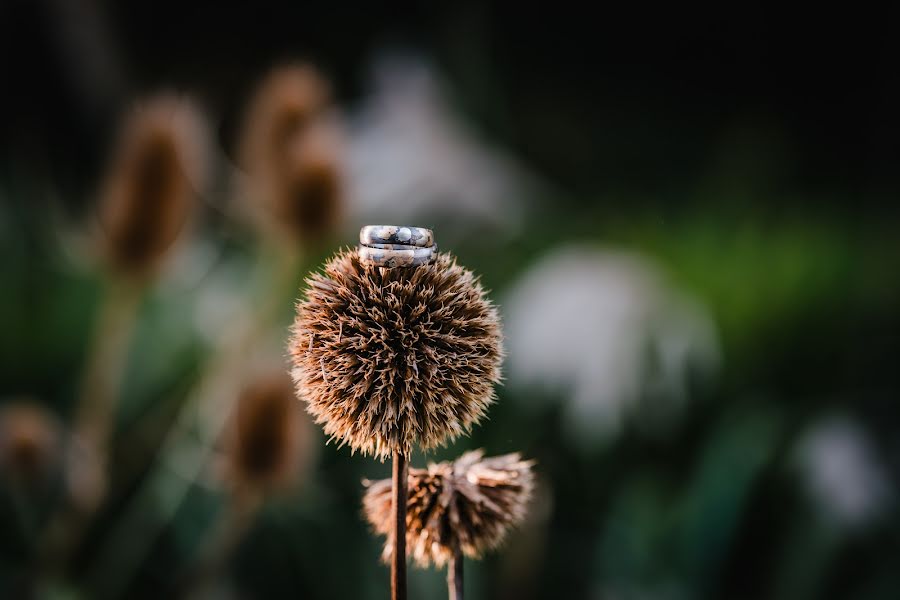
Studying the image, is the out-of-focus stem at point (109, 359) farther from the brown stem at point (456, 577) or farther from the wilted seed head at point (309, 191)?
the brown stem at point (456, 577)

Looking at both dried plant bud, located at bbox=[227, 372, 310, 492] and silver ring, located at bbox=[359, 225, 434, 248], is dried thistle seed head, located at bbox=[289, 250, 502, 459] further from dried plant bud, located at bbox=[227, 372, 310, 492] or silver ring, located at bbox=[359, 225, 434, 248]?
dried plant bud, located at bbox=[227, 372, 310, 492]

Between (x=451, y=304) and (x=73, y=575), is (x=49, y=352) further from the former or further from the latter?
(x=451, y=304)

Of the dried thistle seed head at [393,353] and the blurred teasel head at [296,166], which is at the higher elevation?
the blurred teasel head at [296,166]

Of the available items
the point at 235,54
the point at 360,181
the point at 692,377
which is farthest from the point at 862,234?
the point at 235,54

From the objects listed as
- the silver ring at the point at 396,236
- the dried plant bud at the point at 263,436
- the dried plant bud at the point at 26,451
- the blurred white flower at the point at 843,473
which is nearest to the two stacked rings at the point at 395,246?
the silver ring at the point at 396,236

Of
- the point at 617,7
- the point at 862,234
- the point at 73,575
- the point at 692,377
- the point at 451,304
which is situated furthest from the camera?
the point at 617,7

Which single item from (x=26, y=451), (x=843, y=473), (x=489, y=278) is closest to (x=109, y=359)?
(x=26, y=451)
